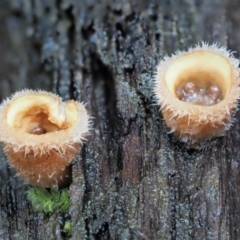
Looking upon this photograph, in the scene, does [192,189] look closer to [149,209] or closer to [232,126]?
[149,209]

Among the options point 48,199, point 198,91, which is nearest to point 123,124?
point 198,91

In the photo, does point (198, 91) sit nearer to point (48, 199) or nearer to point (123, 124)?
point (123, 124)

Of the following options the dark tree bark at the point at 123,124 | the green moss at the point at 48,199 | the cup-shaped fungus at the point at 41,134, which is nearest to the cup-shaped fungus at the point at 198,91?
the dark tree bark at the point at 123,124

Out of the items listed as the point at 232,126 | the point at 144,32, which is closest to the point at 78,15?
the point at 144,32

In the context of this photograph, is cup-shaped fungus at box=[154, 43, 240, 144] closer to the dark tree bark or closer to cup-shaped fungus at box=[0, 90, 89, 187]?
the dark tree bark

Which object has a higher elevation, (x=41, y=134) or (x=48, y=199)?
(x=41, y=134)

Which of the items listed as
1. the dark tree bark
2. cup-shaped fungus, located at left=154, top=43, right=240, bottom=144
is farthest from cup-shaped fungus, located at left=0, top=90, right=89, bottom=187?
cup-shaped fungus, located at left=154, top=43, right=240, bottom=144
